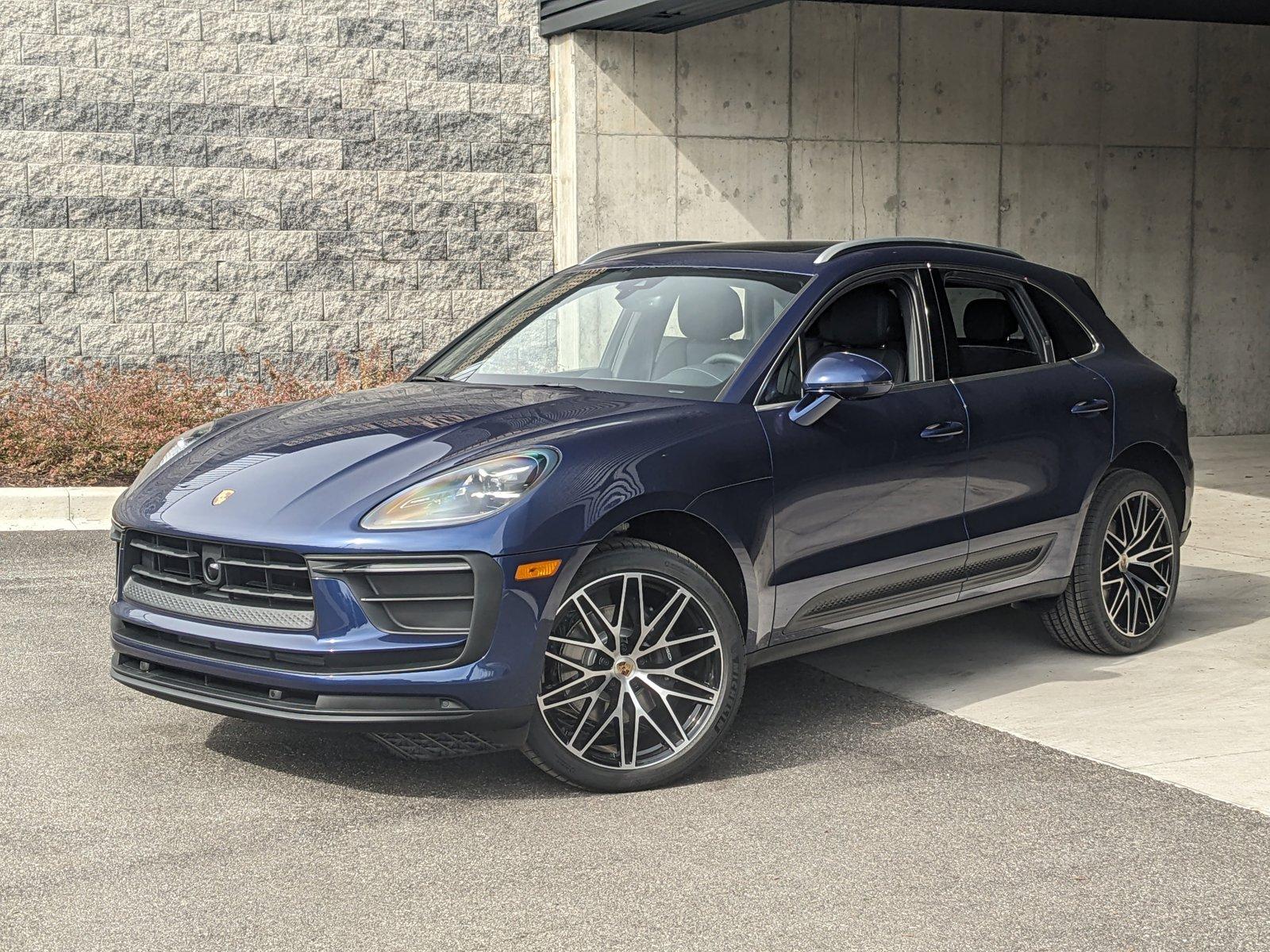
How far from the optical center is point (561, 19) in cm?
1345

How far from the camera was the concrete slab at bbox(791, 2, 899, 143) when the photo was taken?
547 inches

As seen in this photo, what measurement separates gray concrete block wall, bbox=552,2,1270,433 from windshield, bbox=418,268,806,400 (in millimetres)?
7408

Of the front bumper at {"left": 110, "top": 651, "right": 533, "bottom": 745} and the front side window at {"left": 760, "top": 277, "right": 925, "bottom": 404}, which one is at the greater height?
the front side window at {"left": 760, "top": 277, "right": 925, "bottom": 404}

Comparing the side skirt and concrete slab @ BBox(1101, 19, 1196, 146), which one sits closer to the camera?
the side skirt

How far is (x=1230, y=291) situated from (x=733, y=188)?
5.25 metres

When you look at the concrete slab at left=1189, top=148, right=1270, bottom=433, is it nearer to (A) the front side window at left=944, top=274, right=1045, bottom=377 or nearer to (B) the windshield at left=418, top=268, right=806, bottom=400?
(A) the front side window at left=944, top=274, right=1045, bottom=377

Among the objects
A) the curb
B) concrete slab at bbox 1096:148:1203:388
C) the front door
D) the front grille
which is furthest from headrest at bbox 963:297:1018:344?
concrete slab at bbox 1096:148:1203:388

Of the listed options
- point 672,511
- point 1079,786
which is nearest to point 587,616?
point 672,511

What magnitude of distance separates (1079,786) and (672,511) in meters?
1.51

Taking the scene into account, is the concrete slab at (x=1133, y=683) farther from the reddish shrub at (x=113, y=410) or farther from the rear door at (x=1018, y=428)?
the reddish shrub at (x=113, y=410)

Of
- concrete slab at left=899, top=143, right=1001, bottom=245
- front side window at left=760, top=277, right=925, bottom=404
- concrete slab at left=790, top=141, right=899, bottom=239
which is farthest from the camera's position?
concrete slab at left=899, top=143, right=1001, bottom=245

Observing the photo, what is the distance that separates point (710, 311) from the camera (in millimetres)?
5648

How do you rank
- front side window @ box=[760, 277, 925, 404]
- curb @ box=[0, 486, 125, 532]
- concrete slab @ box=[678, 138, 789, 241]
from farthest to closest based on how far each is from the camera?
concrete slab @ box=[678, 138, 789, 241]
curb @ box=[0, 486, 125, 532]
front side window @ box=[760, 277, 925, 404]

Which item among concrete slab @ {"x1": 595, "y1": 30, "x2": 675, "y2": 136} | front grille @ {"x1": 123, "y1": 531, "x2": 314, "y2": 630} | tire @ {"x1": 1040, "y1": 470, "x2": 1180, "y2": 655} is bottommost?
tire @ {"x1": 1040, "y1": 470, "x2": 1180, "y2": 655}
